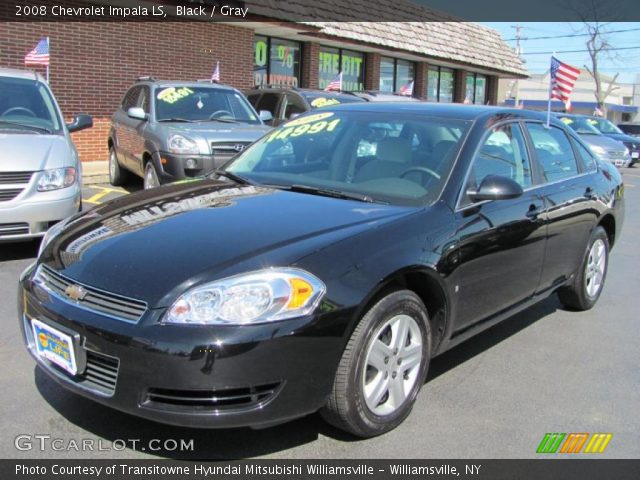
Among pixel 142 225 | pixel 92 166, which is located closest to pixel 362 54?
pixel 92 166

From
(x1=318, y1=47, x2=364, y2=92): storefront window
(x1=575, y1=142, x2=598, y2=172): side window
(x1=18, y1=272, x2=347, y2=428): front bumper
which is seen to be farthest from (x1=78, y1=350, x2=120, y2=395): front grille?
(x1=318, y1=47, x2=364, y2=92): storefront window

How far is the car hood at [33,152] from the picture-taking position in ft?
18.8

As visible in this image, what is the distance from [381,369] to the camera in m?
3.08

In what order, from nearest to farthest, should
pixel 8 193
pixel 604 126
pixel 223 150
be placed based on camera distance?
pixel 8 193
pixel 223 150
pixel 604 126

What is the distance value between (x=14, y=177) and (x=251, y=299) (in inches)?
156

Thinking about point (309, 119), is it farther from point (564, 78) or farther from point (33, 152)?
point (564, 78)

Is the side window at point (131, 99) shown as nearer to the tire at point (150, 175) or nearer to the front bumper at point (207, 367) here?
the tire at point (150, 175)

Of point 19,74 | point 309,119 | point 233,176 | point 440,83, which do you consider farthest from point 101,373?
point 440,83

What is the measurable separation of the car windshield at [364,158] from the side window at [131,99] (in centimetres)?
623

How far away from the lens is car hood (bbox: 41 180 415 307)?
2768mm

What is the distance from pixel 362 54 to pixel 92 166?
10.2 metres

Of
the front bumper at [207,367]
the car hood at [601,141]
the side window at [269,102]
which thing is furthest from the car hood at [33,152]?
the car hood at [601,141]

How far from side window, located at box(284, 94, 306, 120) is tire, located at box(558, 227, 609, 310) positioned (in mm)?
6410

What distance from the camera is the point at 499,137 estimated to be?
4.18 m
